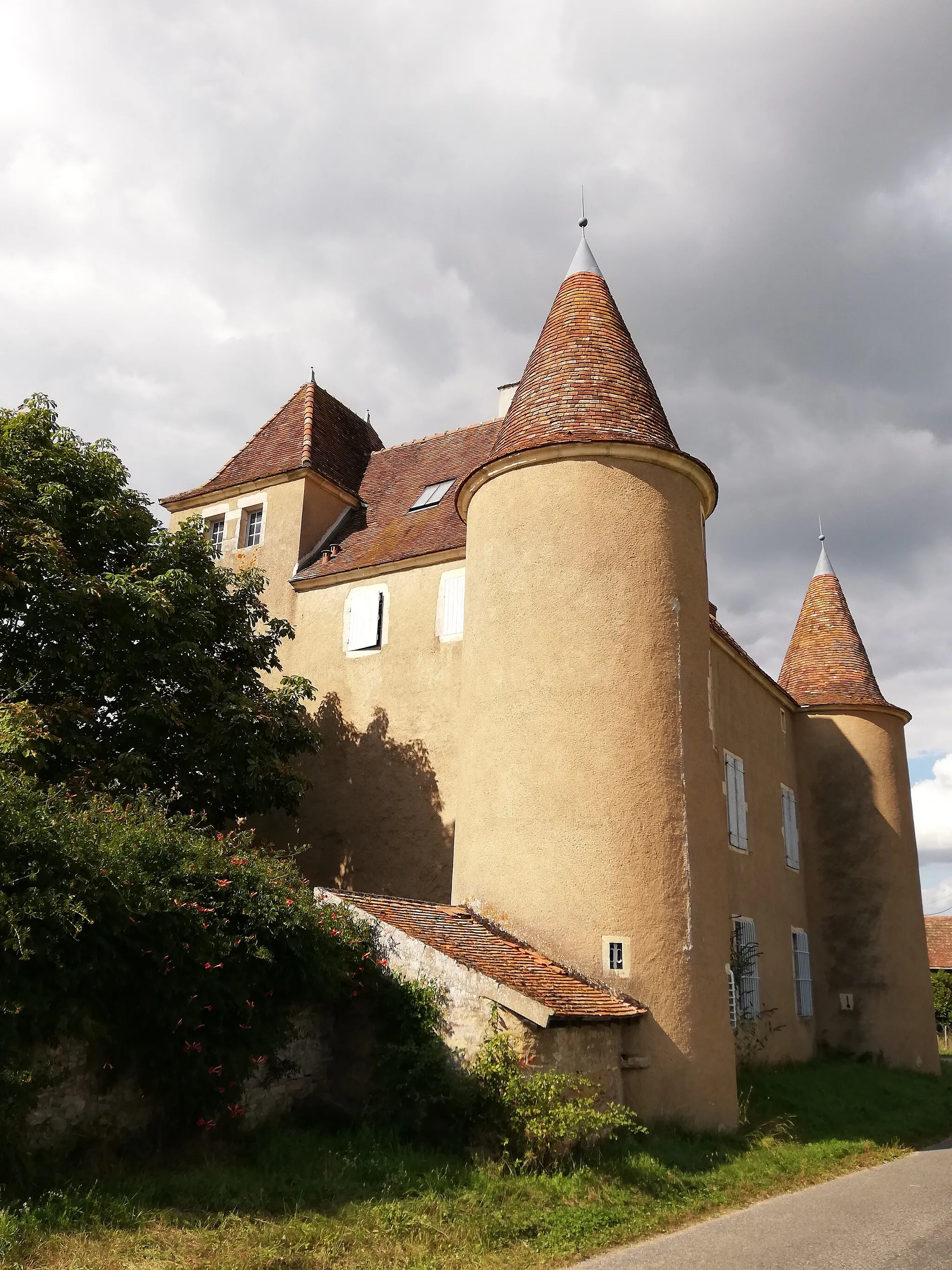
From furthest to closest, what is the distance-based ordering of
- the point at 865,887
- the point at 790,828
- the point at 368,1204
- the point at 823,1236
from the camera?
the point at 865,887
the point at 790,828
the point at 823,1236
the point at 368,1204

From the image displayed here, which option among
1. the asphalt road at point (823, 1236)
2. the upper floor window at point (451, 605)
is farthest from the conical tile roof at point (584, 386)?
the asphalt road at point (823, 1236)

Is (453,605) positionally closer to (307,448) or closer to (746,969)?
(307,448)

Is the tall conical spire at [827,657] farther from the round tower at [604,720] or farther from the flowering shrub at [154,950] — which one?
the flowering shrub at [154,950]

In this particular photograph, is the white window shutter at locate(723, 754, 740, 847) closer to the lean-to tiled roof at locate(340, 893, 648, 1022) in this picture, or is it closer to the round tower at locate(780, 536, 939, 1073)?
the round tower at locate(780, 536, 939, 1073)

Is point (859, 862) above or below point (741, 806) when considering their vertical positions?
below

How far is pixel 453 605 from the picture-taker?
15711 mm

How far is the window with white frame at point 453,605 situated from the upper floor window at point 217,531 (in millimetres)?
5426

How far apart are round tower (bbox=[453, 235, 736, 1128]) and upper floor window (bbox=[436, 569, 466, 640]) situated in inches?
89.5

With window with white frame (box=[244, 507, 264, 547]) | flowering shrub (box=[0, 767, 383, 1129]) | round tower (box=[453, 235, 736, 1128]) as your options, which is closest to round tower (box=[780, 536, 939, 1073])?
round tower (box=[453, 235, 736, 1128])

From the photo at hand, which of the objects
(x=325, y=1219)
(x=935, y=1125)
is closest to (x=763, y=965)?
Result: (x=935, y=1125)

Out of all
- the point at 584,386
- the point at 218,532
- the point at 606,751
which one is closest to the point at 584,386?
the point at 584,386

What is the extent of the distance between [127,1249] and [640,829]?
6.55 meters

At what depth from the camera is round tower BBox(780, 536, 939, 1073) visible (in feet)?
59.3

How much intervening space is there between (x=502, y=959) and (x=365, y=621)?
7818mm
